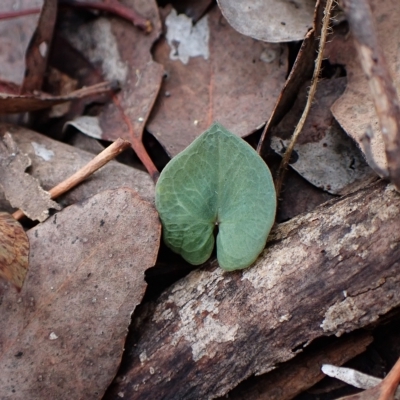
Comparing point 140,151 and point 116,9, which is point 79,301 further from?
point 116,9

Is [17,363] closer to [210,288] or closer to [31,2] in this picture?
[210,288]

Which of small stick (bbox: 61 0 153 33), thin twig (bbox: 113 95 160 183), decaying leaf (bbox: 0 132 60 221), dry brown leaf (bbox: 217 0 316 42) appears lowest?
decaying leaf (bbox: 0 132 60 221)

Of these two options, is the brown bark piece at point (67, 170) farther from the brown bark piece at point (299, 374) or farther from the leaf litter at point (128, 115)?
the brown bark piece at point (299, 374)

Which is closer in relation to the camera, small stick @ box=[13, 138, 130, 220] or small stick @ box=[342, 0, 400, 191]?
small stick @ box=[342, 0, 400, 191]

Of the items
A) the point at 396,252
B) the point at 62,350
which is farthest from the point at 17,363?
the point at 396,252

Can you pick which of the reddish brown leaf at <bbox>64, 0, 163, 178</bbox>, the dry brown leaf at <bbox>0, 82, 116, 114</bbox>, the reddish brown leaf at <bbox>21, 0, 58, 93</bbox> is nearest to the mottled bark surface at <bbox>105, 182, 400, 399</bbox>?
the reddish brown leaf at <bbox>64, 0, 163, 178</bbox>

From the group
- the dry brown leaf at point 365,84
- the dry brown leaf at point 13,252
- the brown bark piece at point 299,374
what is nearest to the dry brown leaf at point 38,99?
the dry brown leaf at point 13,252

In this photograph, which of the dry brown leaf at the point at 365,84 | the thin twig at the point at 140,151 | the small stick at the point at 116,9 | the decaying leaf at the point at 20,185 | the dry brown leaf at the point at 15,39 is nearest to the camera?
the dry brown leaf at the point at 365,84

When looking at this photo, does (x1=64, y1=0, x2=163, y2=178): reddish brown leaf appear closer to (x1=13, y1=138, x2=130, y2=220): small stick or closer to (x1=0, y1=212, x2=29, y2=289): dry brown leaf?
(x1=13, y1=138, x2=130, y2=220): small stick
